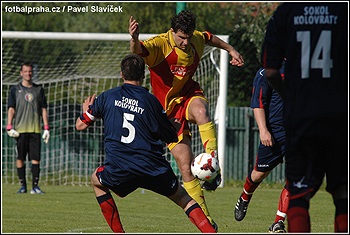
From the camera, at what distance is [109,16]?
3278 centimetres

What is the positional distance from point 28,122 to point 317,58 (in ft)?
35.5

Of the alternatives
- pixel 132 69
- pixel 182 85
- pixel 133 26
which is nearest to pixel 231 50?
pixel 182 85

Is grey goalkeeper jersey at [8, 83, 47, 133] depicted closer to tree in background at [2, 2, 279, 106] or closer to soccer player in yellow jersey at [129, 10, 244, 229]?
soccer player in yellow jersey at [129, 10, 244, 229]

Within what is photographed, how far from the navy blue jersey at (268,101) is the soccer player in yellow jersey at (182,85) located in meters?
0.42

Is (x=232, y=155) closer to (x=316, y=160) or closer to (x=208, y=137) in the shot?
(x=208, y=137)

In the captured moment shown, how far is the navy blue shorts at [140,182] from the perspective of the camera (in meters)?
7.31

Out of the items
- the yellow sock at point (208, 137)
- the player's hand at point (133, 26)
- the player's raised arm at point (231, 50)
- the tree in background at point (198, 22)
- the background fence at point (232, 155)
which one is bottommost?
the background fence at point (232, 155)

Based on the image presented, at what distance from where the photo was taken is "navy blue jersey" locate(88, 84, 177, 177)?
7.23 metres

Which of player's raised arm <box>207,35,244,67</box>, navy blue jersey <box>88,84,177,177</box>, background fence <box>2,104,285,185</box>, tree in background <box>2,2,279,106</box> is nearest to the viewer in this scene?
navy blue jersey <box>88,84,177,177</box>

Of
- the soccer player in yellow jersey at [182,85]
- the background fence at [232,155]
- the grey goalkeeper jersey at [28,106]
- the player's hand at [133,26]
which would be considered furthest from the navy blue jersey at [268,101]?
the background fence at [232,155]

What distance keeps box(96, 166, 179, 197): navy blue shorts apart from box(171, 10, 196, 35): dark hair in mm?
1950

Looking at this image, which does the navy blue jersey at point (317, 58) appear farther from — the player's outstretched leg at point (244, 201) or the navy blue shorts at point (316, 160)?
the player's outstretched leg at point (244, 201)

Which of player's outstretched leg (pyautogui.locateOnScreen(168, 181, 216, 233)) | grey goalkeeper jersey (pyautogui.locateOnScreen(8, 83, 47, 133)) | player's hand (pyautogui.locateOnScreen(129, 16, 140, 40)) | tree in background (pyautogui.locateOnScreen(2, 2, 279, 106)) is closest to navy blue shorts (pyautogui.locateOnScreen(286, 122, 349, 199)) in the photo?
player's outstretched leg (pyautogui.locateOnScreen(168, 181, 216, 233))

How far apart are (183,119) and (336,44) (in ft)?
11.6
